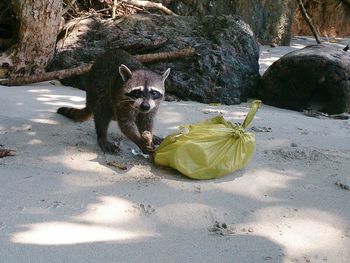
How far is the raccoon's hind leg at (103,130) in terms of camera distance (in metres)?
4.10

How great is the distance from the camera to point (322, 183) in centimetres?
345

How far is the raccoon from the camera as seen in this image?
13.3ft

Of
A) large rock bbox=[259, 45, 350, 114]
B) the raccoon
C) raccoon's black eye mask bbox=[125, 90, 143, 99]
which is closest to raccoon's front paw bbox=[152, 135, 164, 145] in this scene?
the raccoon

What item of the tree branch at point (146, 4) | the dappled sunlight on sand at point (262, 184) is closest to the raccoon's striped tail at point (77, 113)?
the dappled sunlight on sand at point (262, 184)

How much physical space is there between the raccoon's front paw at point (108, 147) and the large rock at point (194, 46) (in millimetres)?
2172

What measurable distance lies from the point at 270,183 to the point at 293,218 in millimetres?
571

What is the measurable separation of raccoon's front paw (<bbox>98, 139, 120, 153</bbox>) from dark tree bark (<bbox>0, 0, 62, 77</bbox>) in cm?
273

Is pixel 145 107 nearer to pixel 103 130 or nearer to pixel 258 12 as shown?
pixel 103 130

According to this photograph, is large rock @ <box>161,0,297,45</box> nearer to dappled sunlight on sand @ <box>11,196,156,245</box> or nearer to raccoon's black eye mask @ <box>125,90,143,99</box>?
raccoon's black eye mask @ <box>125,90,143,99</box>

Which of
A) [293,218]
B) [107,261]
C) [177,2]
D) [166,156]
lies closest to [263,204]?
[293,218]

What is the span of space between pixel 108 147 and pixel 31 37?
9.46 feet

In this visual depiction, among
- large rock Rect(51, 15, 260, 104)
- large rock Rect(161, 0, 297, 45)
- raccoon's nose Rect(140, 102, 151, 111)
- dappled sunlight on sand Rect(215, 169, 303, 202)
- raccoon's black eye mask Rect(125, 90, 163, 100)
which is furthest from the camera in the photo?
large rock Rect(161, 0, 297, 45)

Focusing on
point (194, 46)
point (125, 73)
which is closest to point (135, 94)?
point (125, 73)

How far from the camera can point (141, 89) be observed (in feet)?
13.3
